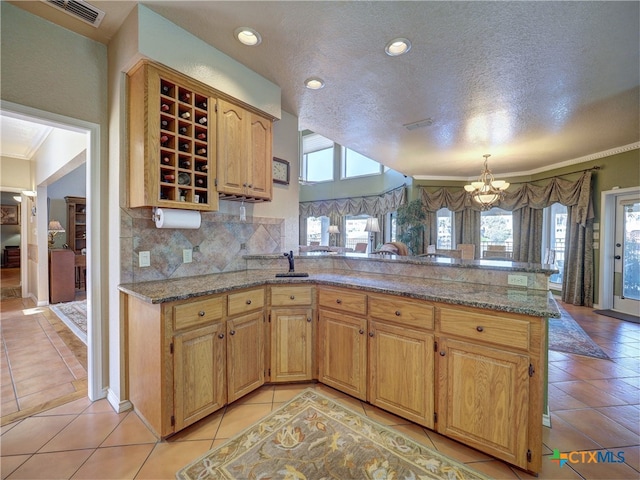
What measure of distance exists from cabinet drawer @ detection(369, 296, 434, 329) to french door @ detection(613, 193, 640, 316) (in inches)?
202

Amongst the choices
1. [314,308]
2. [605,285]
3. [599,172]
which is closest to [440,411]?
[314,308]

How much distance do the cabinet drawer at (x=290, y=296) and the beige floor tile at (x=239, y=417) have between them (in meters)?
0.75

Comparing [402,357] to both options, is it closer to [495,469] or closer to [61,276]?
[495,469]

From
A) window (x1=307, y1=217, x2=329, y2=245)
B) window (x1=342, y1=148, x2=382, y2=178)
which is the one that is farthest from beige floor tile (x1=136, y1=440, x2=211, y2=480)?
window (x1=307, y1=217, x2=329, y2=245)

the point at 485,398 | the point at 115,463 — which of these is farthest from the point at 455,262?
the point at 115,463

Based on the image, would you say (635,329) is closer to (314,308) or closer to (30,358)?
(314,308)

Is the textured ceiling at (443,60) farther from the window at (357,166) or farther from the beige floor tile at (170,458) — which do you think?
the window at (357,166)

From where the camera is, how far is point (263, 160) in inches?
100

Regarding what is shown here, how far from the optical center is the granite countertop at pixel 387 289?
1544 mm

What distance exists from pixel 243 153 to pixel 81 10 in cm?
127

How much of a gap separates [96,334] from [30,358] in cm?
149

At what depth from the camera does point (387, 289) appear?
75.5 inches

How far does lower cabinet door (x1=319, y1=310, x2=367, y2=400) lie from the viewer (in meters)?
2.06

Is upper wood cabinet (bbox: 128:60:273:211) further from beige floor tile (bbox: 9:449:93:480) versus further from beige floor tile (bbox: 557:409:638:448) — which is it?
beige floor tile (bbox: 557:409:638:448)
